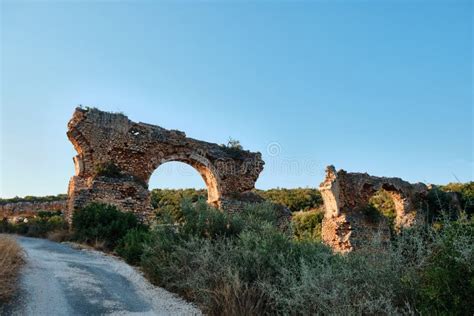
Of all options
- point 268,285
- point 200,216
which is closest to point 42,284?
point 200,216

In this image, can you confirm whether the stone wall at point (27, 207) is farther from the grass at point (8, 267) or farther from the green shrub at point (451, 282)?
the green shrub at point (451, 282)

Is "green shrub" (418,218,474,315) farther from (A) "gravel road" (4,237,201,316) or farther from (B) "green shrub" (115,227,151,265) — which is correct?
(B) "green shrub" (115,227,151,265)

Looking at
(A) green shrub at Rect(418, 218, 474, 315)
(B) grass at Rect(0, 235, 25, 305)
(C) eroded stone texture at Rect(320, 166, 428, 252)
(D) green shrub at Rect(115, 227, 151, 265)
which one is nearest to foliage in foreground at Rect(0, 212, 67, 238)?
(D) green shrub at Rect(115, 227, 151, 265)

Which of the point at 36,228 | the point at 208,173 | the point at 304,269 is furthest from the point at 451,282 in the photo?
the point at 36,228

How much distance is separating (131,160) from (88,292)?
8905mm

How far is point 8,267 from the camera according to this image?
557 cm

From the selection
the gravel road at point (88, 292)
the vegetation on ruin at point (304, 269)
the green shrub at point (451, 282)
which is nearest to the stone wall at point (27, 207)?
the gravel road at point (88, 292)

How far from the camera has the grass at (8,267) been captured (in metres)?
4.82

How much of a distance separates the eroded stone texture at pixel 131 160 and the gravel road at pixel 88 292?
5505 millimetres

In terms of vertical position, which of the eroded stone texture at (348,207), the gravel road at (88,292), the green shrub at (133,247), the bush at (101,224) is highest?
the eroded stone texture at (348,207)

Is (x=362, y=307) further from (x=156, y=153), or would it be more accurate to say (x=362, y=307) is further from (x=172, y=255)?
(x=156, y=153)

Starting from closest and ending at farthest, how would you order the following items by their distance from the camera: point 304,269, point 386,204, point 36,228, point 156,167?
1. point 304,269
2. point 36,228
3. point 156,167
4. point 386,204

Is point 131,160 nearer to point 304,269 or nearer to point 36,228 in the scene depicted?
point 36,228

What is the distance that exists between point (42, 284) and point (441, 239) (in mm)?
5254
